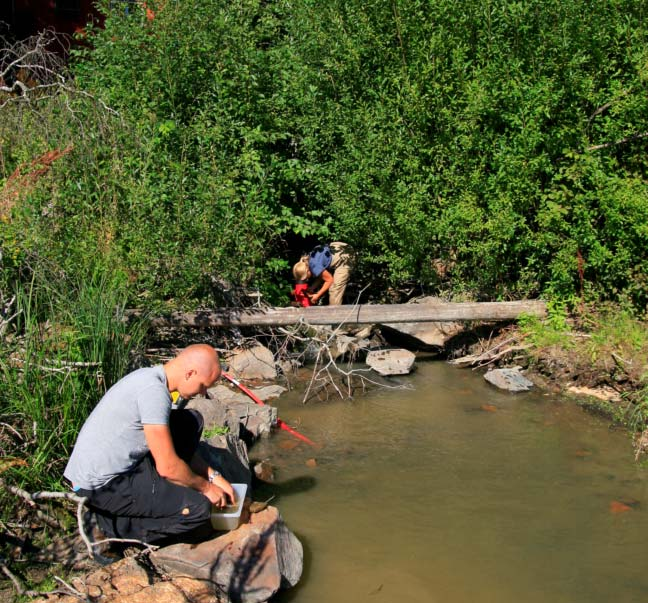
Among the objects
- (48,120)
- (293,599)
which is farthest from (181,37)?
(293,599)

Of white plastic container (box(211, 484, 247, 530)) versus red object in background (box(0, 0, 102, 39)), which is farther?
red object in background (box(0, 0, 102, 39))

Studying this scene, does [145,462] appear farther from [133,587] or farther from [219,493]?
[133,587]

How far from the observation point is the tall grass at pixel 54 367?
4863 mm

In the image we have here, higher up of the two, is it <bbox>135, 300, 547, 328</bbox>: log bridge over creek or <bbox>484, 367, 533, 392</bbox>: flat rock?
<bbox>135, 300, 547, 328</bbox>: log bridge over creek

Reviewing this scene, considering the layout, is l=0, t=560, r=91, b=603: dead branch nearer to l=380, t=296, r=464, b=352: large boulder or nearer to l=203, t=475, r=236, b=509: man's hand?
l=203, t=475, r=236, b=509: man's hand

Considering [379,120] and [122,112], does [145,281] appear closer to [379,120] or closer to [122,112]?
[122,112]

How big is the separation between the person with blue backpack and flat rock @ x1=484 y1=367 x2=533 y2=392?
7.97 ft

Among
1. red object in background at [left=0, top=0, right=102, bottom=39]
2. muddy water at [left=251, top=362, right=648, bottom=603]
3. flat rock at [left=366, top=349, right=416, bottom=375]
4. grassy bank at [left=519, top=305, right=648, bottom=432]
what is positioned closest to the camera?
muddy water at [left=251, top=362, right=648, bottom=603]

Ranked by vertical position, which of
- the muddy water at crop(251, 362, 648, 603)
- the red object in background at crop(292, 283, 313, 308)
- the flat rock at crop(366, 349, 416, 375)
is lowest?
the muddy water at crop(251, 362, 648, 603)

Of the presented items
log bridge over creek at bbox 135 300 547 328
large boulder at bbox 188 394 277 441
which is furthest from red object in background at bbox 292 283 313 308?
large boulder at bbox 188 394 277 441

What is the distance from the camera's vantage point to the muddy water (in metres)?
4.66

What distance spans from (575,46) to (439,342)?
374 cm

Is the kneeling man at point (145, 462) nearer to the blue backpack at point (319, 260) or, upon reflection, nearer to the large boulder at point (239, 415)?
the large boulder at point (239, 415)

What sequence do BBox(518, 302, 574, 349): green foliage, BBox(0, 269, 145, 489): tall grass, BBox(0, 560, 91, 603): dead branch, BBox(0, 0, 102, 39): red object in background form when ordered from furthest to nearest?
BBox(0, 0, 102, 39): red object in background < BBox(518, 302, 574, 349): green foliage < BBox(0, 269, 145, 489): tall grass < BBox(0, 560, 91, 603): dead branch
